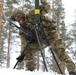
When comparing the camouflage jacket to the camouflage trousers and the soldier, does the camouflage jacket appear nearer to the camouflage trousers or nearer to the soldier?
the soldier

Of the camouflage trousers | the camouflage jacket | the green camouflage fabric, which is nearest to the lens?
the camouflage trousers

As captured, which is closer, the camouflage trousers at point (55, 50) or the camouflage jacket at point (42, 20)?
the camouflage trousers at point (55, 50)

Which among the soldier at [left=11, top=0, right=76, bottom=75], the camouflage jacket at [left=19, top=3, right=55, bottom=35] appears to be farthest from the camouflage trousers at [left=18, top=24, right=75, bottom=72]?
the camouflage jacket at [left=19, top=3, right=55, bottom=35]

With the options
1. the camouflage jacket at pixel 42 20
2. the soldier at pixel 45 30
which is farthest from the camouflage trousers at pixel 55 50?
the camouflage jacket at pixel 42 20

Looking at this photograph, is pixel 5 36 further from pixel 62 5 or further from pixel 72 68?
pixel 72 68

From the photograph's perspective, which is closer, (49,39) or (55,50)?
(55,50)

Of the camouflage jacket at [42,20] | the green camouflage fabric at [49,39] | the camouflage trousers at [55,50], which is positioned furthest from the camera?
the camouflage jacket at [42,20]

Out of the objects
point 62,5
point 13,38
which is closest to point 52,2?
point 62,5

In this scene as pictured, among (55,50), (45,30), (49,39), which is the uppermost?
(45,30)

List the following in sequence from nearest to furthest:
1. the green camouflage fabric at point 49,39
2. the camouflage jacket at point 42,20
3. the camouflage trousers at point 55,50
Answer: the camouflage trousers at point 55,50 → the green camouflage fabric at point 49,39 → the camouflage jacket at point 42,20

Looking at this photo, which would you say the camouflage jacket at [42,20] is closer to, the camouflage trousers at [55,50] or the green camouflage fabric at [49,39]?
the green camouflage fabric at [49,39]

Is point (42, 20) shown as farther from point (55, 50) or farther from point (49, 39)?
point (55, 50)

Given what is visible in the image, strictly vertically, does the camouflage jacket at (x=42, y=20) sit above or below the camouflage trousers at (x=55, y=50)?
above

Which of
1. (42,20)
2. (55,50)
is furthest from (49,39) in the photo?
(42,20)
